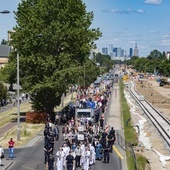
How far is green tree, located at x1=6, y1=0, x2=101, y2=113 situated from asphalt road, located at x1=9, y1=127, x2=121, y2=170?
540 inches

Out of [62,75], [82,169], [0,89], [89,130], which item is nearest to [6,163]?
[82,169]

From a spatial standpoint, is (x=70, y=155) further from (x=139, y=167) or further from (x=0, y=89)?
(x=0, y=89)

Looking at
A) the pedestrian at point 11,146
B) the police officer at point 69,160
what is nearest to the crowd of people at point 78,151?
the police officer at point 69,160

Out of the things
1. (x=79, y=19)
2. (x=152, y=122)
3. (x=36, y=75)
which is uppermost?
(x=79, y=19)

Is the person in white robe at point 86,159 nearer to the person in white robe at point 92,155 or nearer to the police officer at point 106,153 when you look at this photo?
the person in white robe at point 92,155

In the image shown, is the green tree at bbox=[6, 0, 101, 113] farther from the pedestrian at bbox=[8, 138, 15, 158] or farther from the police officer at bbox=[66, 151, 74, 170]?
the police officer at bbox=[66, 151, 74, 170]

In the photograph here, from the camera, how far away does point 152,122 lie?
53.8m

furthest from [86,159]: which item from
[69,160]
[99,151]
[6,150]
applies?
[6,150]

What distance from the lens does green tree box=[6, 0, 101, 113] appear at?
45.1 metres

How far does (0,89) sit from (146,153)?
115ft

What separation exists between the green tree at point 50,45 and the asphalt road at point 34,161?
45.0ft

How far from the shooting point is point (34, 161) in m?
28.1

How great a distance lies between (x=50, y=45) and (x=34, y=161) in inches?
760

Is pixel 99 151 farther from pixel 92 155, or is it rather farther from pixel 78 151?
pixel 78 151
